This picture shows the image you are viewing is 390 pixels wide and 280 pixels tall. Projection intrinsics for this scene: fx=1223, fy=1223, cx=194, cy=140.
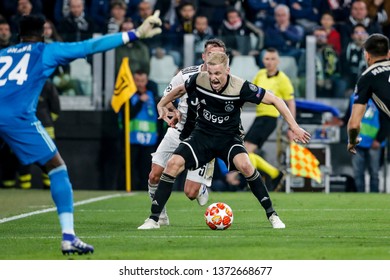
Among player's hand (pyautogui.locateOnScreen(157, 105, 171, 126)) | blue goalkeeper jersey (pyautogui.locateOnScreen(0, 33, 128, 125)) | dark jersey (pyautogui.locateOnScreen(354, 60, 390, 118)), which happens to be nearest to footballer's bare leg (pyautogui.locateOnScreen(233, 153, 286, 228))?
player's hand (pyautogui.locateOnScreen(157, 105, 171, 126))

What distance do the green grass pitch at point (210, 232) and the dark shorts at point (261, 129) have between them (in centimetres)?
209

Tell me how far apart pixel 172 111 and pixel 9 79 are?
3.13 meters

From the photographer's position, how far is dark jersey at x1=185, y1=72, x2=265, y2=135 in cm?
1306

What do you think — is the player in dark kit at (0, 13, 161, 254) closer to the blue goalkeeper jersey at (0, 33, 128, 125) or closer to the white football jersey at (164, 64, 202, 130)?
the blue goalkeeper jersey at (0, 33, 128, 125)

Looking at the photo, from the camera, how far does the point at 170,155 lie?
1450cm

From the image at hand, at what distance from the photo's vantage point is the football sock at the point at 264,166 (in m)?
21.8

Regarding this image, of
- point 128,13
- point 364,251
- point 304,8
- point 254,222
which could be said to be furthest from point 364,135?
point 364,251

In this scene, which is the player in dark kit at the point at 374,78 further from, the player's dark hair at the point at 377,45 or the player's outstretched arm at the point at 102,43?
the player's outstretched arm at the point at 102,43

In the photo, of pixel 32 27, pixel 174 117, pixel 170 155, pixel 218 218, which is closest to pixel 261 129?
pixel 170 155

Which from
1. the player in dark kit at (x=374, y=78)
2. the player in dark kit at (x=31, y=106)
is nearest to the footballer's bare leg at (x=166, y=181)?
the player in dark kit at (x=374, y=78)

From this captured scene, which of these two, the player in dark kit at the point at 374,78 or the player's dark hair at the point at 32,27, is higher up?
the player's dark hair at the point at 32,27

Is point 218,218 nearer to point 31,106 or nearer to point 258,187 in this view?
point 258,187
